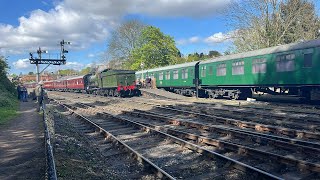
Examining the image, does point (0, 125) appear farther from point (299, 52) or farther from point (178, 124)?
point (299, 52)

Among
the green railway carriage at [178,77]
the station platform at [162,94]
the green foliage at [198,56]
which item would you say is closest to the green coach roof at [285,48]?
the green railway carriage at [178,77]

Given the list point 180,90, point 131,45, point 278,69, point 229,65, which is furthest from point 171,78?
point 131,45

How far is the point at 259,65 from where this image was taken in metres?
18.4

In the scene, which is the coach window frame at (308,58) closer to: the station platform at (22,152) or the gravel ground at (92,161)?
the gravel ground at (92,161)

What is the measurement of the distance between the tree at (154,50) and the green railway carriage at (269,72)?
30996 millimetres

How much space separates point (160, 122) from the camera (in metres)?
12.4

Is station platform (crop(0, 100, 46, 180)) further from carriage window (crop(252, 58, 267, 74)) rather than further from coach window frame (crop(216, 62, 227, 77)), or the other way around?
coach window frame (crop(216, 62, 227, 77))

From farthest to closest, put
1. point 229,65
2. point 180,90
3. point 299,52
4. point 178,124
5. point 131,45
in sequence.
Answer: point 131,45 < point 180,90 < point 229,65 < point 299,52 < point 178,124

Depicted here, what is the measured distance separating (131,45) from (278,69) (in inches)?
1946

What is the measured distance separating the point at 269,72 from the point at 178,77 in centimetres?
1244

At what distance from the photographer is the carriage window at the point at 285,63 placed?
15945 millimetres

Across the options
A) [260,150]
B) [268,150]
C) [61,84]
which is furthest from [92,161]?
[61,84]

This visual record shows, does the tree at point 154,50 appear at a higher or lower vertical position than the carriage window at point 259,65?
higher

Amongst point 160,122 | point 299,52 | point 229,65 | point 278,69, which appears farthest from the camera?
point 229,65
